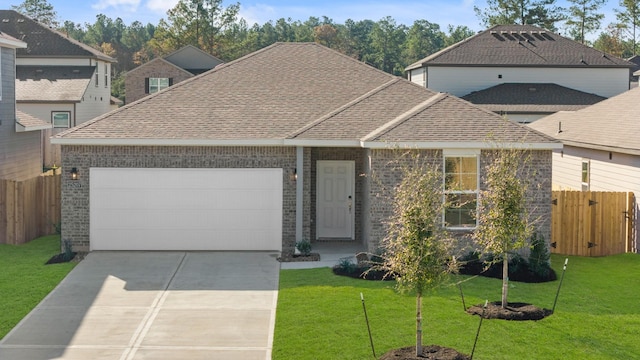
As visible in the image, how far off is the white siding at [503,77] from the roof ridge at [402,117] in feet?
77.5

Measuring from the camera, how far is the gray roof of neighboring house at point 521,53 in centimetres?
4253

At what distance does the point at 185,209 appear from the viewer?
18.3m

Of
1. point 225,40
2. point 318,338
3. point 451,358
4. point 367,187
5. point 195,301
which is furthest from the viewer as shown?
point 225,40

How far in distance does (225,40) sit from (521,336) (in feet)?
222

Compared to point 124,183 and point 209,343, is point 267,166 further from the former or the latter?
point 209,343

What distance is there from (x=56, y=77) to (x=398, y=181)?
2990 cm

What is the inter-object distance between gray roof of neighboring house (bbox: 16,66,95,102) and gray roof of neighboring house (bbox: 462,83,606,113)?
20.1 m

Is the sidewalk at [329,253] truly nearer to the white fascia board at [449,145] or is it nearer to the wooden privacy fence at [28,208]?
the white fascia board at [449,145]

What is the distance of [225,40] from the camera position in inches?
3017

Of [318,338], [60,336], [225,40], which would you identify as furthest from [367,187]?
[225,40]

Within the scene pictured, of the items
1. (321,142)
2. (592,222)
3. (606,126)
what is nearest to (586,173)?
(606,126)

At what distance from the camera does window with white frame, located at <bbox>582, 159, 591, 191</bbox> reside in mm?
22047

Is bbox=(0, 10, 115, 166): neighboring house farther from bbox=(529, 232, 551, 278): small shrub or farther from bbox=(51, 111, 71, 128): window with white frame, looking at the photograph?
bbox=(529, 232, 551, 278): small shrub

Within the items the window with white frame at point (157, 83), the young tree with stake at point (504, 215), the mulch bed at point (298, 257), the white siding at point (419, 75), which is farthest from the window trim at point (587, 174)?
the window with white frame at point (157, 83)
